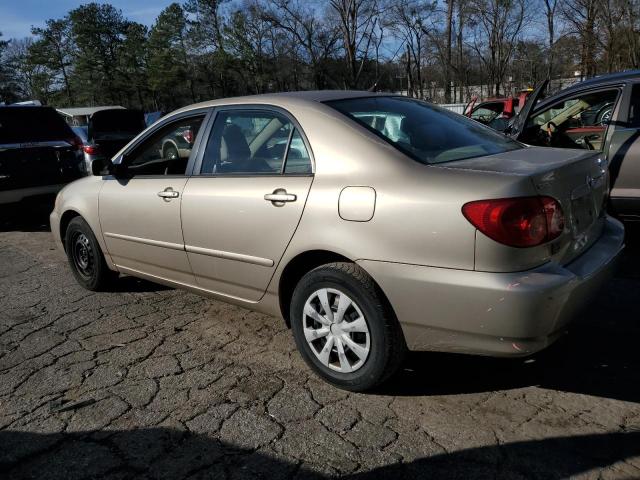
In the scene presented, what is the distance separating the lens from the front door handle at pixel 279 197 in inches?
118

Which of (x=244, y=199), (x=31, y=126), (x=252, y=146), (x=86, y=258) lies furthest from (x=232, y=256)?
(x=31, y=126)

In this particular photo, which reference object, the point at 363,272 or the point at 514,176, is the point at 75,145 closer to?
the point at 363,272

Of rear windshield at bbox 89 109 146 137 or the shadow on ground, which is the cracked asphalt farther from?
rear windshield at bbox 89 109 146 137

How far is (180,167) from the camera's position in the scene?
→ 14.4ft

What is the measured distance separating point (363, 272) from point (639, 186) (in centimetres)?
335

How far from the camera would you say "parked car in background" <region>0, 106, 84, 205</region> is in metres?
7.32

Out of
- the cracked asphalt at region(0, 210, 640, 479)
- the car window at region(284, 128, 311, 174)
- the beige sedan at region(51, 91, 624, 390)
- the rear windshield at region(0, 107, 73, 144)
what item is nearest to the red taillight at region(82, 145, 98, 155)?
the rear windshield at region(0, 107, 73, 144)

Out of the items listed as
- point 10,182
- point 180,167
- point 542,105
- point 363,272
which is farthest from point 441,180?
point 10,182

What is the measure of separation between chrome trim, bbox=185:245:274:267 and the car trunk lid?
115cm

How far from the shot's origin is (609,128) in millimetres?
5043

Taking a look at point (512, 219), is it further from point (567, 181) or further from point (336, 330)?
point (336, 330)

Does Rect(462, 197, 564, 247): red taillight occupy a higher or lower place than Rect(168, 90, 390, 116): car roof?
lower

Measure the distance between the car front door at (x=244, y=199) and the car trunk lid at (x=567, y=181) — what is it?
2.95 ft

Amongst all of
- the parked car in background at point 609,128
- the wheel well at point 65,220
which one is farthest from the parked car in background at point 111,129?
the parked car in background at point 609,128
